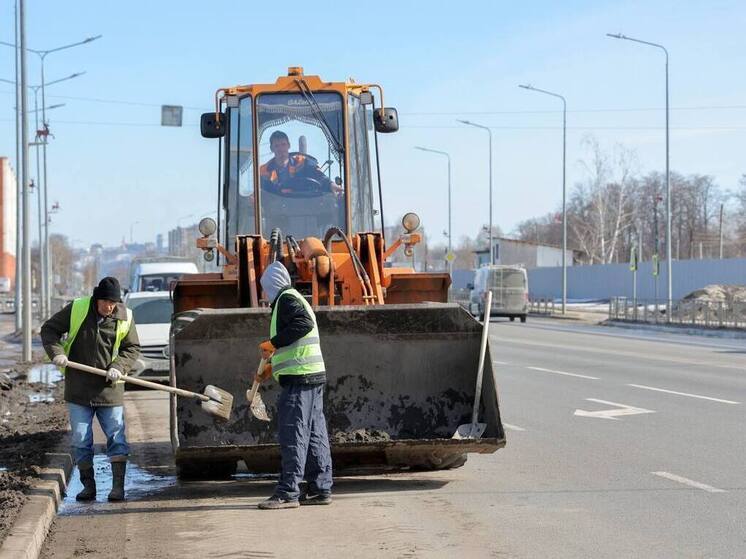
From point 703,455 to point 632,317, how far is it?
3369cm

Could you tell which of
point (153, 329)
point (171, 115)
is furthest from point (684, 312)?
point (153, 329)

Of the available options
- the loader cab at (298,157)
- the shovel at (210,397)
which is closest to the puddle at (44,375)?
the loader cab at (298,157)

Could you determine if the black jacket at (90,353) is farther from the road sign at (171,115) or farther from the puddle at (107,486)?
the road sign at (171,115)

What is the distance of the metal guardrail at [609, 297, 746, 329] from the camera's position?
116 feet

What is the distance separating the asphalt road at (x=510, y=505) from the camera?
6.71 meters

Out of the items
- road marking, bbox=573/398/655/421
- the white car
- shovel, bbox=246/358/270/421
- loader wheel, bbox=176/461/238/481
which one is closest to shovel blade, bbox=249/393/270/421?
shovel, bbox=246/358/270/421

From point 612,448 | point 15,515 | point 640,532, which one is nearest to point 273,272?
point 15,515

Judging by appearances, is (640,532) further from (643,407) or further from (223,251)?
(643,407)

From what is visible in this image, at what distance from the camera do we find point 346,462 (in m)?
8.74

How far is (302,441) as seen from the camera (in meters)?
7.84

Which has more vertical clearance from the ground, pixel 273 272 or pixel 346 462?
pixel 273 272

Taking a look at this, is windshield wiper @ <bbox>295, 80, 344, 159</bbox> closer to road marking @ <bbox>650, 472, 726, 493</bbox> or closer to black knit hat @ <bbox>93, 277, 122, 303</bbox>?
black knit hat @ <bbox>93, 277, 122, 303</bbox>

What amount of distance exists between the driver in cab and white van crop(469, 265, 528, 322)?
32.4 metres

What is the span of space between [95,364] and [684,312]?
3274cm
